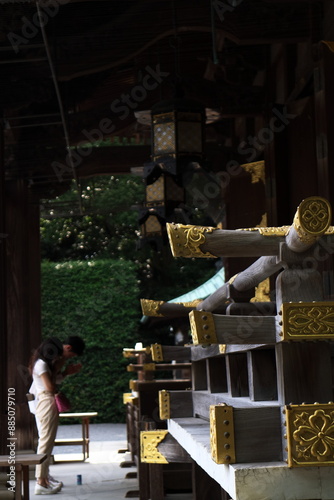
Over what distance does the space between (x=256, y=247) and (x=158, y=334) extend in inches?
761

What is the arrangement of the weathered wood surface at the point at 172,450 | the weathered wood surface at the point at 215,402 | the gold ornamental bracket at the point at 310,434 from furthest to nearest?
the weathered wood surface at the point at 172,450 → the weathered wood surface at the point at 215,402 → the gold ornamental bracket at the point at 310,434

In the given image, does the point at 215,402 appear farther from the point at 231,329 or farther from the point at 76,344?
the point at 76,344

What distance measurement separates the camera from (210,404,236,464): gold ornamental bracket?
3338 millimetres

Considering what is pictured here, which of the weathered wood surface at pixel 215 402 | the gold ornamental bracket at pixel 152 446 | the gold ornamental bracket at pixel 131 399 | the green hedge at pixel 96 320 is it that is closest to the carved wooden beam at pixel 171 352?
the weathered wood surface at pixel 215 402

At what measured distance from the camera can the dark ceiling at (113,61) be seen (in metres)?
6.65

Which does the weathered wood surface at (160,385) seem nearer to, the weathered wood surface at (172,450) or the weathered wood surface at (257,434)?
the weathered wood surface at (172,450)

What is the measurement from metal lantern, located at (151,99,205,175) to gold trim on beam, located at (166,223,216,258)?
3.38 metres

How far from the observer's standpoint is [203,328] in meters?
3.36

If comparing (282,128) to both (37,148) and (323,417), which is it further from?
(323,417)

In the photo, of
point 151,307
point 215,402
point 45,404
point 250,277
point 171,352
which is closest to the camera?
point 250,277

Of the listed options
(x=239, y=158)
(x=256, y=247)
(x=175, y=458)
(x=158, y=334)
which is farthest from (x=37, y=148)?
(x=158, y=334)

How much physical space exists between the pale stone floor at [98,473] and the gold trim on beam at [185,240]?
475 cm

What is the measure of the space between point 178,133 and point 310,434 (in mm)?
3904

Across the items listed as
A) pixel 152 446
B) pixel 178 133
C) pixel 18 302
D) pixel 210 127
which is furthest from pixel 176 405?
pixel 210 127
